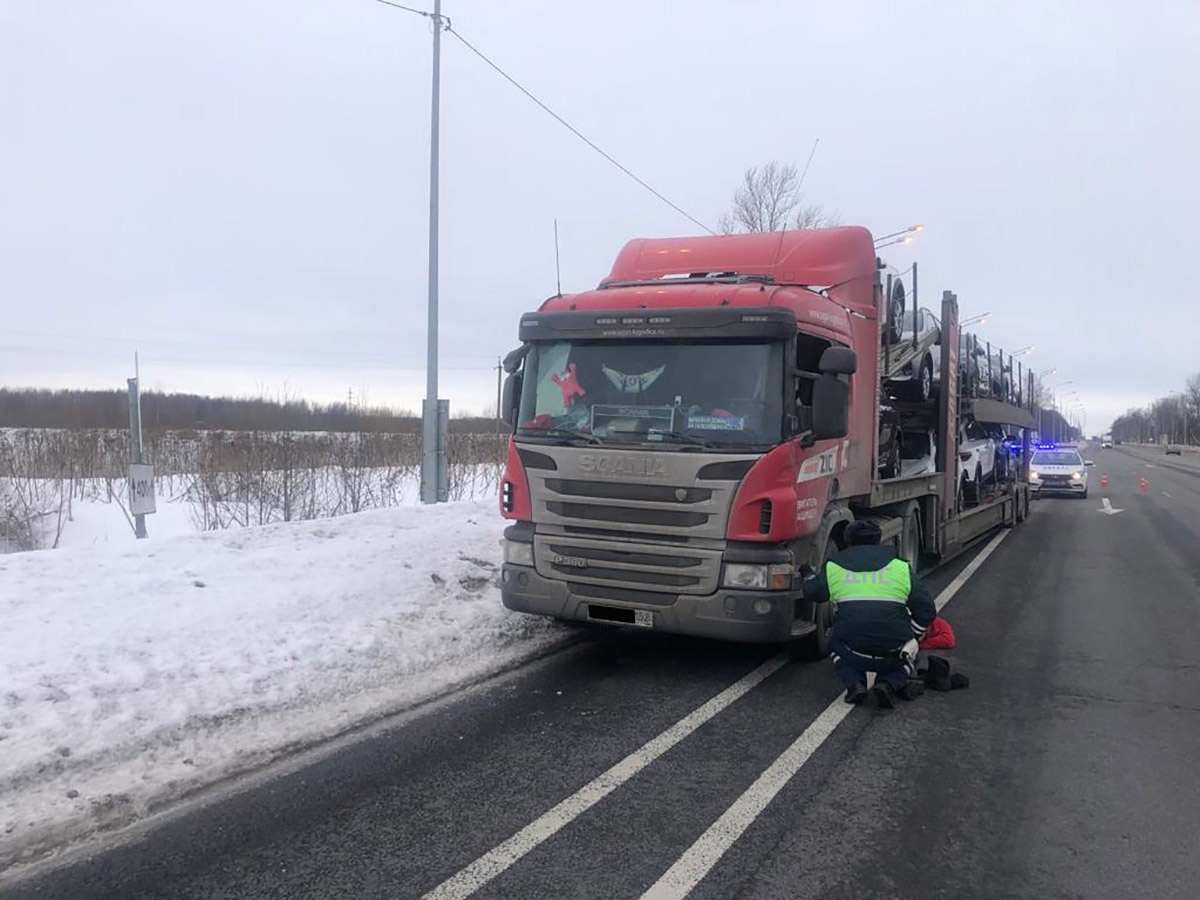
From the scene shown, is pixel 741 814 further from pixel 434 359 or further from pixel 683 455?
pixel 434 359

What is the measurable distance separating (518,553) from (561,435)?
1.01m

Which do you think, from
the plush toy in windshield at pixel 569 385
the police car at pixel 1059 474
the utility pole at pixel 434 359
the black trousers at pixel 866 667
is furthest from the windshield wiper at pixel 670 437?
the police car at pixel 1059 474

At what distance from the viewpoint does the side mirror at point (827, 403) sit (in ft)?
19.1

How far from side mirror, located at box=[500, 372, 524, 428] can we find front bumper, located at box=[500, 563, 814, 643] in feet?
3.96

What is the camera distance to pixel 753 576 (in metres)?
5.72

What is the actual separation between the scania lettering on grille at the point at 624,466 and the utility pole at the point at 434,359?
730cm

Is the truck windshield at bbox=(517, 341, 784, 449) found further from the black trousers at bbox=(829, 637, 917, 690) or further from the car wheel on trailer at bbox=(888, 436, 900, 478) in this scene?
the car wheel on trailer at bbox=(888, 436, 900, 478)

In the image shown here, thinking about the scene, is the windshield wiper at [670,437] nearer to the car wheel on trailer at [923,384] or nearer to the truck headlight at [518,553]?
the truck headlight at [518,553]

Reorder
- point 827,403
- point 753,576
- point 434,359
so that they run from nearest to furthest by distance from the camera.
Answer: point 753,576 < point 827,403 < point 434,359

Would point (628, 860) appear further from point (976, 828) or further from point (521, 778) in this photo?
point (976, 828)

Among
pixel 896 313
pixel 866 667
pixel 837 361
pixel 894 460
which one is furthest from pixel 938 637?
pixel 896 313

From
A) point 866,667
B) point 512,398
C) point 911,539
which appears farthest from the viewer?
point 911,539

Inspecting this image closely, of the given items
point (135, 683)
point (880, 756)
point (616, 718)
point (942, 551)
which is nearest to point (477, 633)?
point (616, 718)

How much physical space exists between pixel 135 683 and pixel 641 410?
3.77 metres
